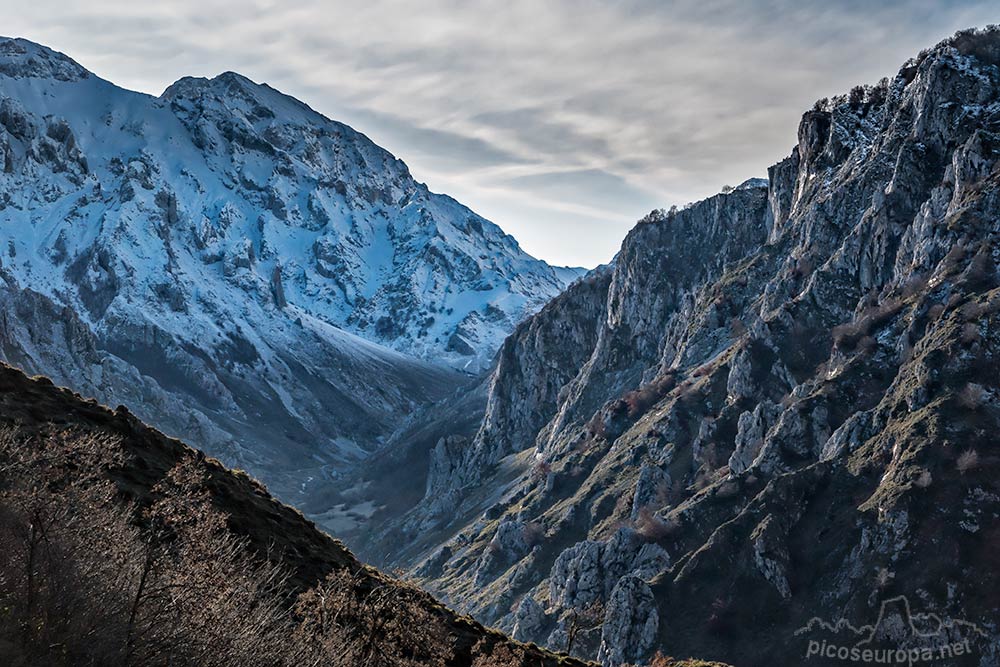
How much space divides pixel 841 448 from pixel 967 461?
64.8ft

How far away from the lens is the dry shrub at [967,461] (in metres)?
117

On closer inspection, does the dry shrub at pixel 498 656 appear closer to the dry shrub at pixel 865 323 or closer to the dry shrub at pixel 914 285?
the dry shrub at pixel 865 323

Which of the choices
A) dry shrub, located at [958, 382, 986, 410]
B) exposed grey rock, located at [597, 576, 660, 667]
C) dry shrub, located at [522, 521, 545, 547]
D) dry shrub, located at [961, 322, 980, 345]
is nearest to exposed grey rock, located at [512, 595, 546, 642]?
exposed grey rock, located at [597, 576, 660, 667]

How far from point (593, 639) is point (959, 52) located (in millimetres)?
127617

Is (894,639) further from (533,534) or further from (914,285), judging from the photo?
(533,534)

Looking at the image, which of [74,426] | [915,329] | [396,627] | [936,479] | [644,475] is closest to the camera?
[396,627]

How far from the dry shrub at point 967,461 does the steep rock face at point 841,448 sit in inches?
7.8

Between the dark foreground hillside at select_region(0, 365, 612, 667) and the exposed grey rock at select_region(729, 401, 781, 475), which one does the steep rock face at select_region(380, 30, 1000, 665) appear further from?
the dark foreground hillside at select_region(0, 365, 612, 667)

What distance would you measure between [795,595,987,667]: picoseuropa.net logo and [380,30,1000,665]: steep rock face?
0.73 m

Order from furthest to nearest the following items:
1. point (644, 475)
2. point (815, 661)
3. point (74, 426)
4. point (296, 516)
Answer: point (644, 475)
point (815, 661)
point (296, 516)
point (74, 426)

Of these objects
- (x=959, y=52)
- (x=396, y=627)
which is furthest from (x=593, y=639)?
(x=959, y=52)

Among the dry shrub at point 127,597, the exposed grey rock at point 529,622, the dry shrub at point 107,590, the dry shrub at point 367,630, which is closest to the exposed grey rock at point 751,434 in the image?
the exposed grey rock at point 529,622

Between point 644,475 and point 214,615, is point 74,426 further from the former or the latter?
point 644,475

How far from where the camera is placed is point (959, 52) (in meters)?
180
